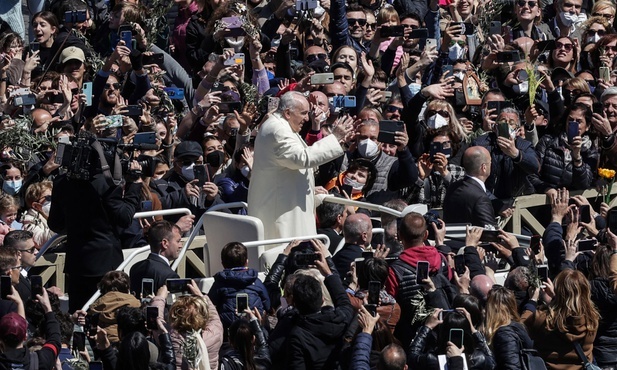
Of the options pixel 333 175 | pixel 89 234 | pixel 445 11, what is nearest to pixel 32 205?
pixel 89 234

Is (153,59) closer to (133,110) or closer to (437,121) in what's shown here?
(133,110)

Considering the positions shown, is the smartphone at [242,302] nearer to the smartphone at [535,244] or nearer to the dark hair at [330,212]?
the smartphone at [535,244]

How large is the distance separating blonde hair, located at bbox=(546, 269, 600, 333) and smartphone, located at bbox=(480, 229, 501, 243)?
1.54 meters

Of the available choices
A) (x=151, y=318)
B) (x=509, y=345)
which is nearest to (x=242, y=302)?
(x=151, y=318)

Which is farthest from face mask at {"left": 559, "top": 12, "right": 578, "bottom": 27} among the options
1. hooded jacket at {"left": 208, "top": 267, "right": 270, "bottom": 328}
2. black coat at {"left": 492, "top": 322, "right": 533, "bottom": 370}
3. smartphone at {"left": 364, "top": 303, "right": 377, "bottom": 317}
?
smartphone at {"left": 364, "top": 303, "right": 377, "bottom": 317}

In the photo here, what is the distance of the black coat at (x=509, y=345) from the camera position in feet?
46.5

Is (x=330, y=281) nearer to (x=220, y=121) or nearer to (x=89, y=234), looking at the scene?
(x=89, y=234)

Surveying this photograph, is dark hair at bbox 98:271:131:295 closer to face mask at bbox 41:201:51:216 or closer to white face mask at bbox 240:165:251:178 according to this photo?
face mask at bbox 41:201:51:216

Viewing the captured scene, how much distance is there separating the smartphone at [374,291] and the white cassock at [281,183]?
2214 mm

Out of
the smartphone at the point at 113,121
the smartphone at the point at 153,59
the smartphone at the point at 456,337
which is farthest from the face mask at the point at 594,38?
the smartphone at the point at 456,337

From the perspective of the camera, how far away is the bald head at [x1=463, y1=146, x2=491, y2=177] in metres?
17.8

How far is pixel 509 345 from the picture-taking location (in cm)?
1423

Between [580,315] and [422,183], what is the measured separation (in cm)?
418

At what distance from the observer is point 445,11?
80.1 feet
